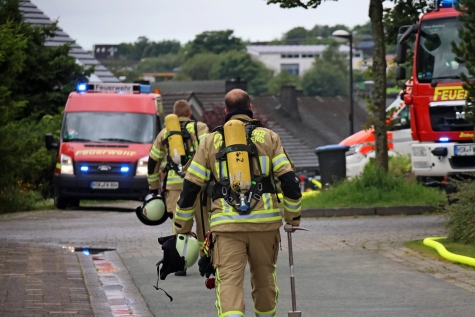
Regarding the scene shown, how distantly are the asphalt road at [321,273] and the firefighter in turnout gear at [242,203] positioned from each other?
1.79 meters

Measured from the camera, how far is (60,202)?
77.0 feet

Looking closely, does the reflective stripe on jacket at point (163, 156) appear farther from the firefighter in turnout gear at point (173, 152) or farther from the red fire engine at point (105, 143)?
the red fire engine at point (105, 143)

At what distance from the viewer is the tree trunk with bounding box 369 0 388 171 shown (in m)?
19.9

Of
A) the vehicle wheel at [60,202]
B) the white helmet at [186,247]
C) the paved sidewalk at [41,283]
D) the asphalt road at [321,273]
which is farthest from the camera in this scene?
the vehicle wheel at [60,202]

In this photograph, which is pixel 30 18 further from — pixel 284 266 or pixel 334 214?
pixel 284 266

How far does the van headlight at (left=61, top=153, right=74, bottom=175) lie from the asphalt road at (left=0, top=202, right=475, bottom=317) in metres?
5.19

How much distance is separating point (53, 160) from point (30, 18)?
20587 millimetres

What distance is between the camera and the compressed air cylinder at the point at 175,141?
11.6 meters

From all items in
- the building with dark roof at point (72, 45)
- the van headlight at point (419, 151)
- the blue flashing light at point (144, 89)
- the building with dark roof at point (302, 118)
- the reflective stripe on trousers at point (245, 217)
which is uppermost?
the building with dark roof at point (72, 45)

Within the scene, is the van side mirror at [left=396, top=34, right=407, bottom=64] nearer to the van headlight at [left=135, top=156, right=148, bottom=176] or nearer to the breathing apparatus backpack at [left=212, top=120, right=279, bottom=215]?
the van headlight at [left=135, top=156, right=148, bottom=176]

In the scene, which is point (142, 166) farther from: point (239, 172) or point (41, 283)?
point (239, 172)

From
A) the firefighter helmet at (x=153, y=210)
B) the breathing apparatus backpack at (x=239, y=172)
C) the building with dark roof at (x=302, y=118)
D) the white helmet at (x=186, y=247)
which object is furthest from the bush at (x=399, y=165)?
the building with dark roof at (x=302, y=118)

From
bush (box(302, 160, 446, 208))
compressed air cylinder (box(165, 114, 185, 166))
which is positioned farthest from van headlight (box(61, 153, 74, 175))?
compressed air cylinder (box(165, 114, 185, 166))

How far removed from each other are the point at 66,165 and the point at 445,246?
39.5 ft
